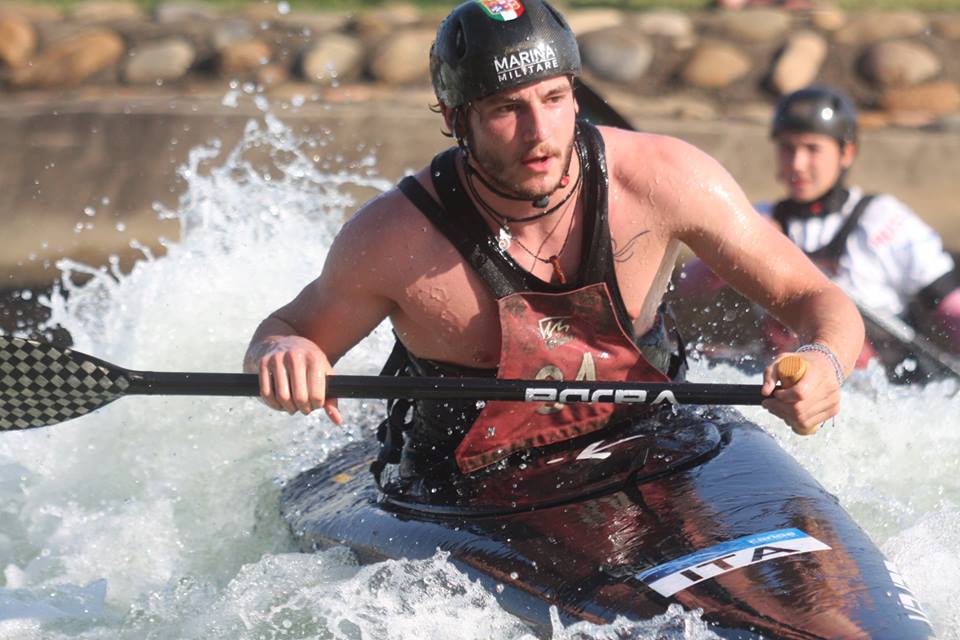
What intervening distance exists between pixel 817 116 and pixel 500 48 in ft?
10.2

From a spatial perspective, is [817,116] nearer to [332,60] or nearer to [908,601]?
[908,601]

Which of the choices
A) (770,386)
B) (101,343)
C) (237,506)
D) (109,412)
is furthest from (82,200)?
(770,386)

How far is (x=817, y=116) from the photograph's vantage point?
586 centimetres

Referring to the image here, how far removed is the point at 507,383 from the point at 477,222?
401 millimetres

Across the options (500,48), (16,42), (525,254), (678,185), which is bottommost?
(525,254)

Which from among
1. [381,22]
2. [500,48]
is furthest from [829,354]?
[381,22]

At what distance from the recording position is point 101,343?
5695mm

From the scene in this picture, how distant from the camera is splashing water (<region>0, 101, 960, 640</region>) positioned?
315cm

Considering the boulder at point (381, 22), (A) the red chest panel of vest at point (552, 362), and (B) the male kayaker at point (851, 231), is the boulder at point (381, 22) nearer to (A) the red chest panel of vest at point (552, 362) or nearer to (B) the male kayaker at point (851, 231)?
(B) the male kayaker at point (851, 231)

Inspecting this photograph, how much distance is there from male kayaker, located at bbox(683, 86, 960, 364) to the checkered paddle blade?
286 cm

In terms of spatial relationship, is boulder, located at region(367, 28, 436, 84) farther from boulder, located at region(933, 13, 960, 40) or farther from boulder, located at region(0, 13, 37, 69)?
boulder, located at region(933, 13, 960, 40)

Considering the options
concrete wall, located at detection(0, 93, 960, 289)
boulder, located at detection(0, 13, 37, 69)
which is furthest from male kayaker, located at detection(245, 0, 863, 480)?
boulder, located at detection(0, 13, 37, 69)

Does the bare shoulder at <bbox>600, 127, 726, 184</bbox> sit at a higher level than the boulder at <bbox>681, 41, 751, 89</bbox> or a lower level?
lower

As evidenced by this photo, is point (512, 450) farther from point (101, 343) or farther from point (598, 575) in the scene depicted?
point (101, 343)
